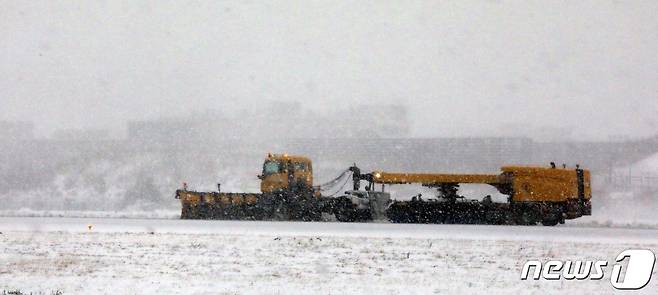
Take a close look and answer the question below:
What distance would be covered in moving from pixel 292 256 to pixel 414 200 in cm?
1145

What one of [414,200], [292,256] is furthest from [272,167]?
[292,256]

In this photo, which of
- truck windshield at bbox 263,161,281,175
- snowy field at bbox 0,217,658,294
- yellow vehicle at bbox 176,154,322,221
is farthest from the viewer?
truck windshield at bbox 263,161,281,175

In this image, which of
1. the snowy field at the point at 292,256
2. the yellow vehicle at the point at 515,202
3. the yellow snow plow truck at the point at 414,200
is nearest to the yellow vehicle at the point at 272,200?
the yellow snow plow truck at the point at 414,200

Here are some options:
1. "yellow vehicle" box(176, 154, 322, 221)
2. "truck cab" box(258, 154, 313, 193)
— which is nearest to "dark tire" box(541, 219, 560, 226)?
"yellow vehicle" box(176, 154, 322, 221)

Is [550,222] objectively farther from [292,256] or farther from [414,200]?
[292,256]

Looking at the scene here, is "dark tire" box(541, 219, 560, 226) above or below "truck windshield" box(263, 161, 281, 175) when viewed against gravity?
below

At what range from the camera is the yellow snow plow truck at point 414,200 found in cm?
2555

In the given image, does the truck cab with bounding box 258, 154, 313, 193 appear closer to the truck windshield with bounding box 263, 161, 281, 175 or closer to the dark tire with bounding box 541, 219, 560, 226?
the truck windshield with bounding box 263, 161, 281, 175

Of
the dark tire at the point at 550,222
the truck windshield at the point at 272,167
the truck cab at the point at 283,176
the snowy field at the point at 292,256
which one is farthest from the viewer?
the truck windshield at the point at 272,167

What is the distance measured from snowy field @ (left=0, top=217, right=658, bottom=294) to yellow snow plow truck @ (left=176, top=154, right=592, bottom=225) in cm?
204

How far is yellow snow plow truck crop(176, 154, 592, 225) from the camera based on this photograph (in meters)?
25.5

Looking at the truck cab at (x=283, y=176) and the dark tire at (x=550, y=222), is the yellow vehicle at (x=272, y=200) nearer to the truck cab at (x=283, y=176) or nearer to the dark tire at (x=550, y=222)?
the truck cab at (x=283, y=176)

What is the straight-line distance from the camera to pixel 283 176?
1084 inches

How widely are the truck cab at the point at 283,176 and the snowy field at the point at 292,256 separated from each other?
11.6 feet
